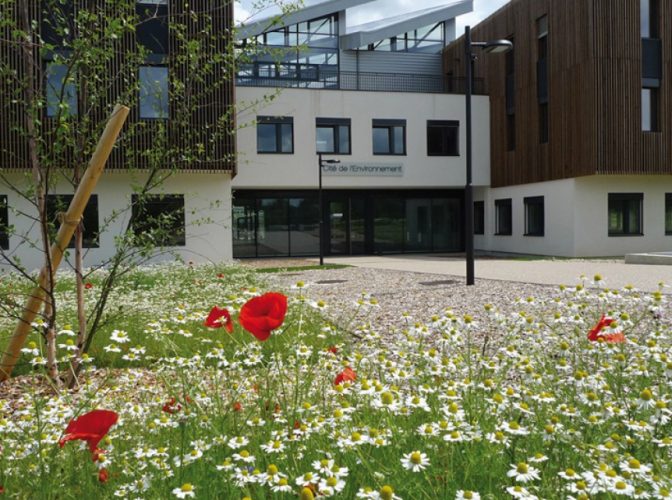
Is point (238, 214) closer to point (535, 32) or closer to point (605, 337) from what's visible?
point (535, 32)

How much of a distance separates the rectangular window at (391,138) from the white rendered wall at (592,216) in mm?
5518

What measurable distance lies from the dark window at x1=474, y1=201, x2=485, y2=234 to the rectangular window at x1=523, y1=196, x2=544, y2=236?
3127mm

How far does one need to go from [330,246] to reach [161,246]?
2283cm

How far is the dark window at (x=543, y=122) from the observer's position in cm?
2423

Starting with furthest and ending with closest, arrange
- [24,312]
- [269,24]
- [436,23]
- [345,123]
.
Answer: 1. [436,23]
2. [345,123]
3. [269,24]
4. [24,312]

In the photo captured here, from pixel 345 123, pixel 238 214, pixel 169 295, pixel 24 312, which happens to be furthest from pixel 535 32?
pixel 24 312

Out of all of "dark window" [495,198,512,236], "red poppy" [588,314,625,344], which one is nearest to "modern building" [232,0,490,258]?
"dark window" [495,198,512,236]

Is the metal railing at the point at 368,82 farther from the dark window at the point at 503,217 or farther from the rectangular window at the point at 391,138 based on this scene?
the dark window at the point at 503,217

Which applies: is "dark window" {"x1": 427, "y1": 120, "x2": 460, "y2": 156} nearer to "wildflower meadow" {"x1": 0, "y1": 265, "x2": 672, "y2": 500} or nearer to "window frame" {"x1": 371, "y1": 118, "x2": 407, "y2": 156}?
"window frame" {"x1": 371, "y1": 118, "x2": 407, "y2": 156}

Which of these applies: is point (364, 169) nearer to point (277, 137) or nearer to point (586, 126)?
point (277, 137)

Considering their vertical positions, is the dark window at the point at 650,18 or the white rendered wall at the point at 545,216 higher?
the dark window at the point at 650,18

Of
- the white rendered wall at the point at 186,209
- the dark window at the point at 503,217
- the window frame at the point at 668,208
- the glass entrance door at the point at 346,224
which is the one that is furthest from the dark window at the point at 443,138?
the white rendered wall at the point at 186,209

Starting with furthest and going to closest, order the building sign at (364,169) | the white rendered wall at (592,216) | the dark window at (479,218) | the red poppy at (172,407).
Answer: the dark window at (479,218) < the building sign at (364,169) < the white rendered wall at (592,216) < the red poppy at (172,407)

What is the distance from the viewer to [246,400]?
2961 mm
